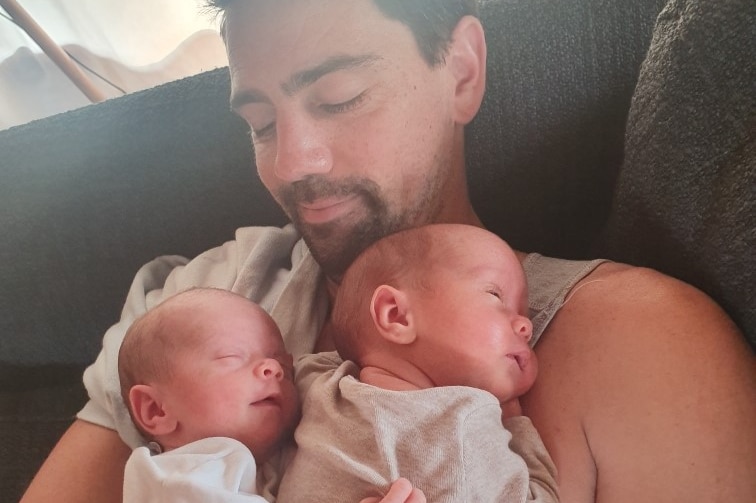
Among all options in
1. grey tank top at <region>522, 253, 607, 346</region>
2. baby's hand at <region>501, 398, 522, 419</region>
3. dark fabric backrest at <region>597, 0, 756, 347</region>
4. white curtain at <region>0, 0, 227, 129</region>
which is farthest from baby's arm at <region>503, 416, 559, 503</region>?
white curtain at <region>0, 0, 227, 129</region>

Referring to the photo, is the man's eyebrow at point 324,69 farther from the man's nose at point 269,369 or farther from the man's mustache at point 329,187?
the man's nose at point 269,369

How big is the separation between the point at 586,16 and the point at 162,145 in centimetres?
83

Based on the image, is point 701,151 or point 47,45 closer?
point 701,151

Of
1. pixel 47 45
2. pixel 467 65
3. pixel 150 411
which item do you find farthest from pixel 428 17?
pixel 47 45

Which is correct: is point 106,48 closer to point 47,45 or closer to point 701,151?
point 47,45

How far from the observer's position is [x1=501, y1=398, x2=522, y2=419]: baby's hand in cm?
83

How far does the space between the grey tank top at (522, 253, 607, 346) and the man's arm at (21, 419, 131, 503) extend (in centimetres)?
70

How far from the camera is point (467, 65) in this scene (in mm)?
1104

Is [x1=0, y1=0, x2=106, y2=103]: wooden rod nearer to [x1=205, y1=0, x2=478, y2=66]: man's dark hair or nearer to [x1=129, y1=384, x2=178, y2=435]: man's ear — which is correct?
[x1=205, y1=0, x2=478, y2=66]: man's dark hair

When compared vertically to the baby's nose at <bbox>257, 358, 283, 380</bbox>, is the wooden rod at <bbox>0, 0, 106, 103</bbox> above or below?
above

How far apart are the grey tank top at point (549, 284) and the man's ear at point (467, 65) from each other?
31 cm

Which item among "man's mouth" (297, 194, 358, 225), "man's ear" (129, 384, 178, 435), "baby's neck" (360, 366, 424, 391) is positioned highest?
"man's mouth" (297, 194, 358, 225)

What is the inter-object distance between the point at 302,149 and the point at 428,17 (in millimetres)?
305

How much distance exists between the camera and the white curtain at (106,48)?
172 cm
